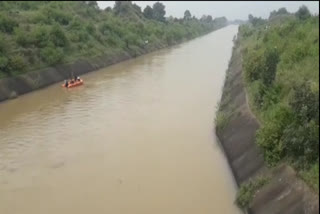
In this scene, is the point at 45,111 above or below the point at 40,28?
below

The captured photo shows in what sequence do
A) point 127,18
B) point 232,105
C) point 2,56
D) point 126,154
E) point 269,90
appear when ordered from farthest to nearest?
1. point 127,18
2. point 2,56
3. point 232,105
4. point 126,154
5. point 269,90

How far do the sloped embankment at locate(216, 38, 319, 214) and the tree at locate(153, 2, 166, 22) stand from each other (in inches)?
2953

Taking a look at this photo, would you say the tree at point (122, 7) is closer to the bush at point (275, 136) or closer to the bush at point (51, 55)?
the bush at point (51, 55)

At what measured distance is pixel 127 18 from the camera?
7575cm

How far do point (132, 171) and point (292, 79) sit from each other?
6.66 m

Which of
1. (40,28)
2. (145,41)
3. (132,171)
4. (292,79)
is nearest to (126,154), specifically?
(132,171)

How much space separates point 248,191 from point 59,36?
30.9 m

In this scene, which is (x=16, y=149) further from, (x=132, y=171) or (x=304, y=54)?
(x=304, y=54)

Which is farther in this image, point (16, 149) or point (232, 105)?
point (232, 105)

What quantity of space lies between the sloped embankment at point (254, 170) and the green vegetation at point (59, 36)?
18424mm

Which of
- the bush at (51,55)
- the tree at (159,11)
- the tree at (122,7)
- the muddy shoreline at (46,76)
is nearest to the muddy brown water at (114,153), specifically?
the muddy shoreline at (46,76)

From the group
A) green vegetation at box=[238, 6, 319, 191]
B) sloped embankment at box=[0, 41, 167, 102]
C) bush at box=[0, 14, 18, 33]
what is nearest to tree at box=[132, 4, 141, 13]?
sloped embankment at box=[0, 41, 167, 102]

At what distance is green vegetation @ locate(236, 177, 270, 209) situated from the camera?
12.1 meters

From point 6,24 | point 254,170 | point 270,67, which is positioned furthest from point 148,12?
point 254,170
